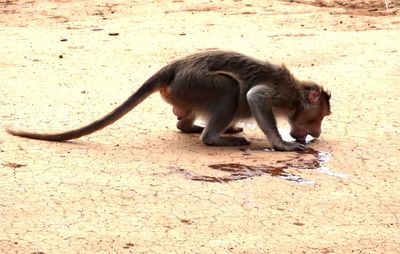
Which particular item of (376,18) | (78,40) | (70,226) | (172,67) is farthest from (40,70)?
(376,18)

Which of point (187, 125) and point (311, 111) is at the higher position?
point (311, 111)

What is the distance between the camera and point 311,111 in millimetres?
6617

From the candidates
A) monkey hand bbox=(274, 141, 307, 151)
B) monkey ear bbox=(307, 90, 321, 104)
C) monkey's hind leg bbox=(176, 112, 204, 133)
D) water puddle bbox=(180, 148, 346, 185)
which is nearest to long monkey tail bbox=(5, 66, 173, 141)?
monkey's hind leg bbox=(176, 112, 204, 133)

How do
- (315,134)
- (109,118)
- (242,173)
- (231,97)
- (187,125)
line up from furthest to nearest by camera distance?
(187,125) → (315,134) → (231,97) → (109,118) → (242,173)

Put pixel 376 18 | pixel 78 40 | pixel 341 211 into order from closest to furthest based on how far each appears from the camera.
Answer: pixel 341 211, pixel 78 40, pixel 376 18

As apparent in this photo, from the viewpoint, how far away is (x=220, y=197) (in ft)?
16.8

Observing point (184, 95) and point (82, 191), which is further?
point (184, 95)

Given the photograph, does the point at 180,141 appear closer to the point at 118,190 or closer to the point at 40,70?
the point at 118,190

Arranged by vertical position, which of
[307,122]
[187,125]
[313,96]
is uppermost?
[313,96]

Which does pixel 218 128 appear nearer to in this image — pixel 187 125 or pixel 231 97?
pixel 231 97

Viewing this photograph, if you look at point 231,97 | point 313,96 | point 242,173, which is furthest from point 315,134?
point 242,173

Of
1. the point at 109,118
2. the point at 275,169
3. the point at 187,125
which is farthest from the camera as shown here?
the point at 187,125

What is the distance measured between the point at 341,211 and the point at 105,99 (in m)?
3.17

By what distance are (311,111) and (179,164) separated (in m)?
1.31
